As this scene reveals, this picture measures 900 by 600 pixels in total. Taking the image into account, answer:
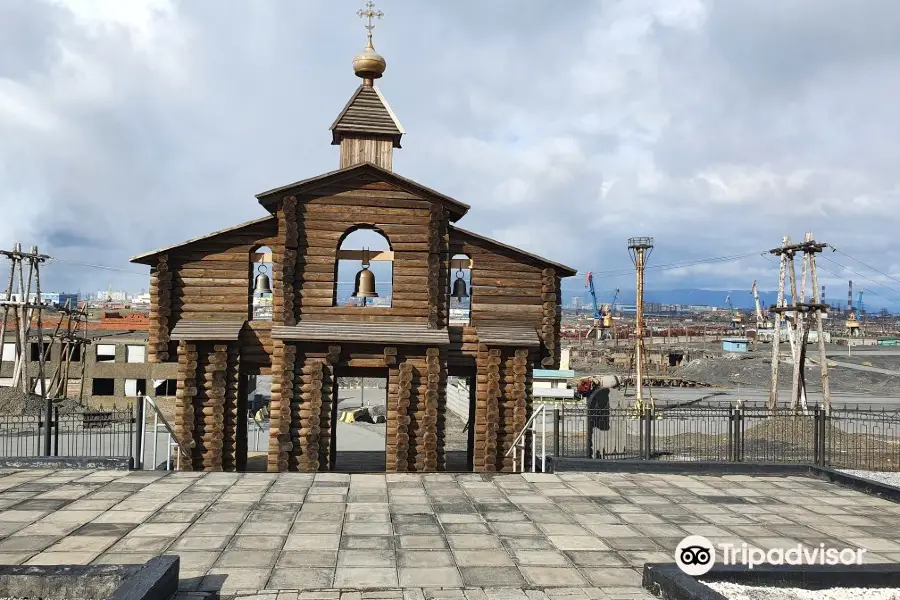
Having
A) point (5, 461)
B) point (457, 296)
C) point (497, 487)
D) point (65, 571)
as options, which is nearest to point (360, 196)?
point (457, 296)

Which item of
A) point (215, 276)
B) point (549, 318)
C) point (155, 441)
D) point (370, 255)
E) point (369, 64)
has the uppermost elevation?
point (369, 64)

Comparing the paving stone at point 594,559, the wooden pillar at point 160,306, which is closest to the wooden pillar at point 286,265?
the wooden pillar at point 160,306

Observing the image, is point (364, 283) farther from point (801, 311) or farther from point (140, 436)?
point (801, 311)

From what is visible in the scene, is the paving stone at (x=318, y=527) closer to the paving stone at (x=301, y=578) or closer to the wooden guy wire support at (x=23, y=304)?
the paving stone at (x=301, y=578)

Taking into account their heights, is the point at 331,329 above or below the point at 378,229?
below

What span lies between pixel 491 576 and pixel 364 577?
1584 mm

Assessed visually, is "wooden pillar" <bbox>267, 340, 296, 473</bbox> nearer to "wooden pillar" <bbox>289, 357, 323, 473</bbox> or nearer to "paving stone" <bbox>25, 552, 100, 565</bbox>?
"wooden pillar" <bbox>289, 357, 323, 473</bbox>

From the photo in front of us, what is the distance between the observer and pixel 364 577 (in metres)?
8.34

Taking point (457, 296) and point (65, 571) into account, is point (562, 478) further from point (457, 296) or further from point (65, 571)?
point (65, 571)

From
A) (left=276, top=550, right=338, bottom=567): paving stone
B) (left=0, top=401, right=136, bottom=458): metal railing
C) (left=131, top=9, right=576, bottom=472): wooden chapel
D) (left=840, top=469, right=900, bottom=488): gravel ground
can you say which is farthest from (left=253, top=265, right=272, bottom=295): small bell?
(left=840, top=469, right=900, bottom=488): gravel ground

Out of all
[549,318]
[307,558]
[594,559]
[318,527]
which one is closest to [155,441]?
[318,527]

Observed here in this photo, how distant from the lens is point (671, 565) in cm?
826

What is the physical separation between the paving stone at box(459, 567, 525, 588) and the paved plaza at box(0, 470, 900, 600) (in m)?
0.02

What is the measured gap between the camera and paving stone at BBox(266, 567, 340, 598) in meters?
8.02
